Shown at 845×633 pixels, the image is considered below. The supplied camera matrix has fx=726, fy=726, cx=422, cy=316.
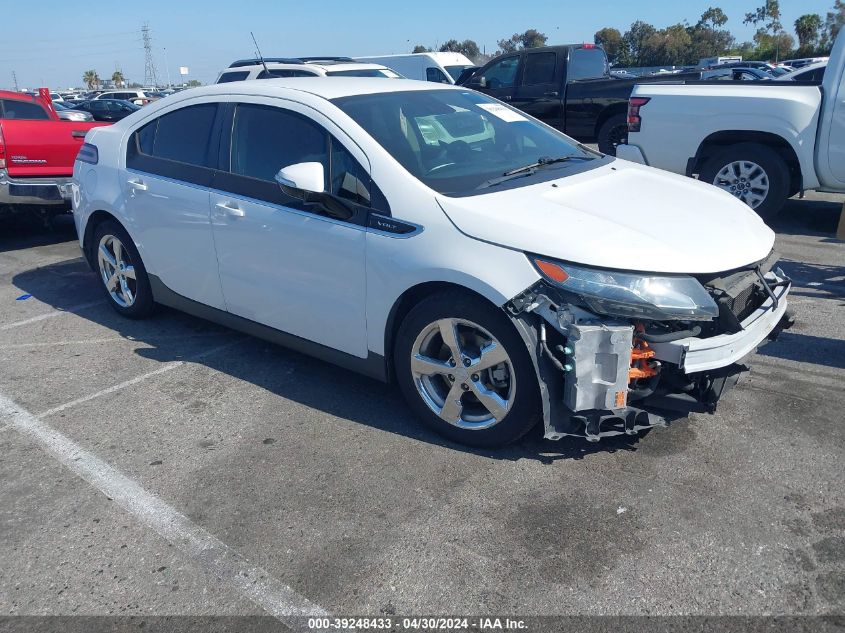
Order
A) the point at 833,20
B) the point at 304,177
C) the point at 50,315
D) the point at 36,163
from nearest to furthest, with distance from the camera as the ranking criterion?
the point at 304,177 < the point at 50,315 < the point at 36,163 < the point at 833,20

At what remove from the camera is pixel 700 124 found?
8.04 metres

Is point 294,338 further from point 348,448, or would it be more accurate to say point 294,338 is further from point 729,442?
point 729,442

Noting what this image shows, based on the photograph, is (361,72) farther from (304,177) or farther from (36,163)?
(304,177)

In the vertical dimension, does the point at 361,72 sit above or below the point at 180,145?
above

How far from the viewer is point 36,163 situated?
8.02m

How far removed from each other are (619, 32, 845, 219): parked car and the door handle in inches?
162

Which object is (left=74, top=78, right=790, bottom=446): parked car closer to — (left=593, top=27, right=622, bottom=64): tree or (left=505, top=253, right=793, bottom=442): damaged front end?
(left=505, top=253, right=793, bottom=442): damaged front end

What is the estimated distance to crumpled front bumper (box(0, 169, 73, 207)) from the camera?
768cm

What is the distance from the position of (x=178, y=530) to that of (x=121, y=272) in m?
2.96

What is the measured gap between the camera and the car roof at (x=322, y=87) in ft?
14.0

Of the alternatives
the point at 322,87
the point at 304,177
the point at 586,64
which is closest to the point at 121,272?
the point at 322,87

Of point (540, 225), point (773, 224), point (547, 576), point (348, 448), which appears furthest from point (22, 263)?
point (773, 224)

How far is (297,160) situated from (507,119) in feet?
4.65

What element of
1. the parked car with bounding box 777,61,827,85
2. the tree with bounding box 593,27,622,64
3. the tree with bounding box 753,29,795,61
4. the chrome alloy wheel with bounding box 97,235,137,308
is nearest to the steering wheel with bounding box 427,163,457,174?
the chrome alloy wheel with bounding box 97,235,137,308
